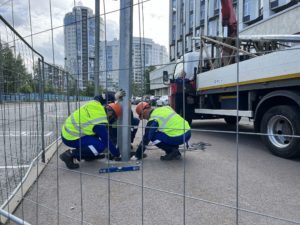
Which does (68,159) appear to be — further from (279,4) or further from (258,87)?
(279,4)

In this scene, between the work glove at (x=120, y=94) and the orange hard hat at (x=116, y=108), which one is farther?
the orange hard hat at (x=116, y=108)

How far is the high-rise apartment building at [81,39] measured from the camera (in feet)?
8.11

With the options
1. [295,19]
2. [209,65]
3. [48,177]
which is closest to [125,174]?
[48,177]

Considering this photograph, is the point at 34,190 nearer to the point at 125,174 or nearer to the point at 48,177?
the point at 48,177

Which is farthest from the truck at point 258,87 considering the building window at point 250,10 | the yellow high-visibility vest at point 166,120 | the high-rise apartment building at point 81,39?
the high-rise apartment building at point 81,39

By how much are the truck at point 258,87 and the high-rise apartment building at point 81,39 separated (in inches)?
32.9

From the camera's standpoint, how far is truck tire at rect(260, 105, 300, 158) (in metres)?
4.16

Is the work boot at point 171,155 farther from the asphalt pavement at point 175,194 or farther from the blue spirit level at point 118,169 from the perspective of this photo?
the blue spirit level at point 118,169

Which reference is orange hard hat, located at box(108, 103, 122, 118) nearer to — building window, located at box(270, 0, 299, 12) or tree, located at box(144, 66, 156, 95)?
tree, located at box(144, 66, 156, 95)

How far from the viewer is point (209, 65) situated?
696 centimetres

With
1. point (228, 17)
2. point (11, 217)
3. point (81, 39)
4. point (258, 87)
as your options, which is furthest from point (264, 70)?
point (11, 217)

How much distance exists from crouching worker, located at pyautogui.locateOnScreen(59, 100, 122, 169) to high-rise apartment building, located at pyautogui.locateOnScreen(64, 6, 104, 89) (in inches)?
50.6

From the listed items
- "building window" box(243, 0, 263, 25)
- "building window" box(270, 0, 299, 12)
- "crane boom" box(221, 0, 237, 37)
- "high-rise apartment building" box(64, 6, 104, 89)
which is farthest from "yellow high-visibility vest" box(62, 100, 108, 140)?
"building window" box(270, 0, 299, 12)

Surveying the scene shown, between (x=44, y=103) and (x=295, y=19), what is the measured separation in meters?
12.5
